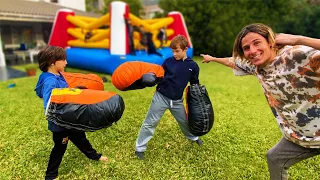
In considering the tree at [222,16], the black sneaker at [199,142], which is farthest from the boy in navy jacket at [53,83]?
the tree at [222,16]

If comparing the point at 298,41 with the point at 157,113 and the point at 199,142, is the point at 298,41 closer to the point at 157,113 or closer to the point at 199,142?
the point at 157,113

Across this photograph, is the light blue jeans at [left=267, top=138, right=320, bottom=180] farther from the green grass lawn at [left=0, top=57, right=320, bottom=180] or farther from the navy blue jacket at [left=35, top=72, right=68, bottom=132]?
the navy blue jacket at [left=35, top=72, right=68, bottom=132]

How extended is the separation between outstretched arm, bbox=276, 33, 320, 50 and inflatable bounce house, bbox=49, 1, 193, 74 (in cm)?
639

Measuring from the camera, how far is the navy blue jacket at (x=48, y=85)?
7.49ft

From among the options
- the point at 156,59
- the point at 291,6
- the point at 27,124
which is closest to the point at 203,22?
the point at 291,6

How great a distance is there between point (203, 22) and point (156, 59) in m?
9.34

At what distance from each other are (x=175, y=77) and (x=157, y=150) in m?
1.01

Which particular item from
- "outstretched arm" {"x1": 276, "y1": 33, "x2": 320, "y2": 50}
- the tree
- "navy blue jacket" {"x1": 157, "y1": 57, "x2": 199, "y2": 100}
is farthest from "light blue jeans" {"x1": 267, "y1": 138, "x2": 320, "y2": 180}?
the tree

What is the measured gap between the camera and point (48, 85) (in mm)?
2287

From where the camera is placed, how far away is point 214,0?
15656 millimetres

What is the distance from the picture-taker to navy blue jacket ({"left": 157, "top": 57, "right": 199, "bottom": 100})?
9.53 feet

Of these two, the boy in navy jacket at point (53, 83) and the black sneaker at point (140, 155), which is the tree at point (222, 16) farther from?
the boy in navy jacket at point (53, 83)

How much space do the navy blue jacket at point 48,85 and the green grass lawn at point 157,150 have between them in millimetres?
664

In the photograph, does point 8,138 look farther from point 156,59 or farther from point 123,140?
point 156,59
